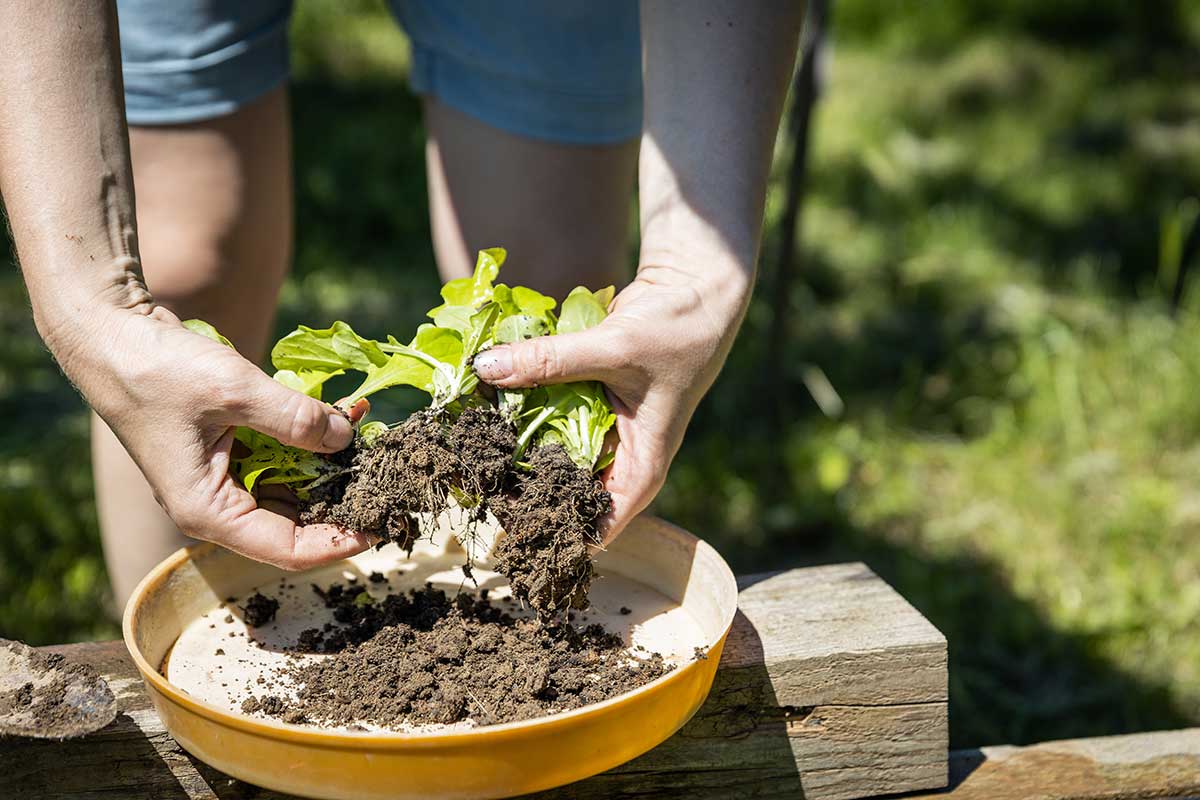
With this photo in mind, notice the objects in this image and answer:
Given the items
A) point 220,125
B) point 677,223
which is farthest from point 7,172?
point 677,223

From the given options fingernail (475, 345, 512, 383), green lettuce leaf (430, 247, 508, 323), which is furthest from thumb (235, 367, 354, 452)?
green lettuce leaf (430, 247, 508, 323)

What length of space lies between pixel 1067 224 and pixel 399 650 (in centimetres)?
515

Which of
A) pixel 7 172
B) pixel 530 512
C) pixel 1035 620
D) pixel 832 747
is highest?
pixel 7 172

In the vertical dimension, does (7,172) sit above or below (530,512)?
above

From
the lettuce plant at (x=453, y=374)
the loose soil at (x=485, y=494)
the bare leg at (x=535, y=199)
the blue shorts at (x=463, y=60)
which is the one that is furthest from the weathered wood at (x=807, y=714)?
the blue shorts at (x=463, y=60)

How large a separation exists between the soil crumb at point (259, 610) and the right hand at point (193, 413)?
0.75 feet

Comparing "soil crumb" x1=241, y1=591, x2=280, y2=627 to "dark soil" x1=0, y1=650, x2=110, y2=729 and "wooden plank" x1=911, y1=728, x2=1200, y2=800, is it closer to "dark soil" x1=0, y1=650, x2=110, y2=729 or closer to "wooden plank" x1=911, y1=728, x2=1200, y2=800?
"dark soil" x1=0, y1=650, x2=110, y2=729

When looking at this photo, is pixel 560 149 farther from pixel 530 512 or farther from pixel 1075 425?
pixel 1075 425

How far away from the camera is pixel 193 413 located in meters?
1.72

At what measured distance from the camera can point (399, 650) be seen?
1.91 metres

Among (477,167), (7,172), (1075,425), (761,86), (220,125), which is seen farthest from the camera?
(1075,425)

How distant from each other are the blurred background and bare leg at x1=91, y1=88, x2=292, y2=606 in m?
0.97

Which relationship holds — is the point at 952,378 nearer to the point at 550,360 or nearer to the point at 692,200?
the point at 692,200

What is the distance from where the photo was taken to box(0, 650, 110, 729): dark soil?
1.67 meters
